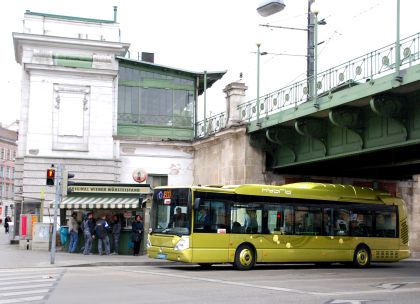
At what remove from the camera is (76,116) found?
34.2m

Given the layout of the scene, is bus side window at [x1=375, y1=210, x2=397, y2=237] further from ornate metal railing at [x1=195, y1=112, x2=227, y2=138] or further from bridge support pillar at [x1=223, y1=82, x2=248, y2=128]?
ornate metal railing at [x1=195, y1=112, x2=227, y2=138]

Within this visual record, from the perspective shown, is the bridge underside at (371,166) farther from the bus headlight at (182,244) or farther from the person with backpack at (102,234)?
the person with backpack at (102,234)

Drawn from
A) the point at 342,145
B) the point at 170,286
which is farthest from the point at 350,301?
the point at 342,145

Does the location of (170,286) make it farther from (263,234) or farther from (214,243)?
(263,234)

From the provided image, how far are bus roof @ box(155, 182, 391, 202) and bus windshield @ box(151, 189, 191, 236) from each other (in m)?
0.63

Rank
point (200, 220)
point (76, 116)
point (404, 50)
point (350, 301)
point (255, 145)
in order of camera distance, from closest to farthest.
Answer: point (350, 301) → point (404, 50) → point (200, 220) → point (255, 145) → point (76, 116)

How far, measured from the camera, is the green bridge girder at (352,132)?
20203mm

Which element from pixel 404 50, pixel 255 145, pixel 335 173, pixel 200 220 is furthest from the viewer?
pixel 335 173

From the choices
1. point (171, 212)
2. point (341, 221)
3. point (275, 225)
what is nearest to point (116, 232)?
point (171, 212)

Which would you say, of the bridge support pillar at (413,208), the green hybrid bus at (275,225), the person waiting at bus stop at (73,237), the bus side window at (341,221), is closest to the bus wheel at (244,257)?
the green hybrid bus at (275,225)

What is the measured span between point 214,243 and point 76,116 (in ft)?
53.2

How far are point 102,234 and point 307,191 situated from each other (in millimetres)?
8922

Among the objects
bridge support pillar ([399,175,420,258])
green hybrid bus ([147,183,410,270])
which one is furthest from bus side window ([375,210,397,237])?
bridge support pillar ([399,175,420,258])

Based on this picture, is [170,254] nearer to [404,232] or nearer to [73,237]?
[73,237]
